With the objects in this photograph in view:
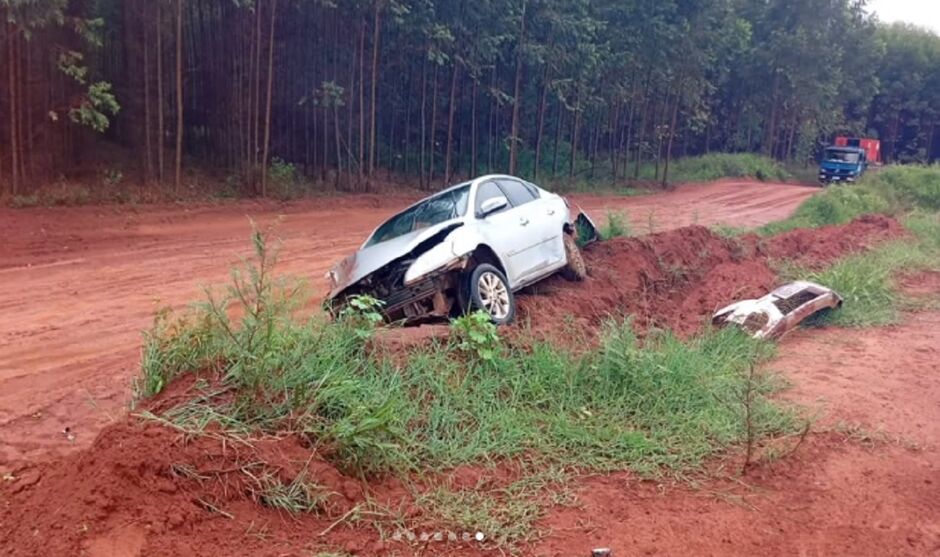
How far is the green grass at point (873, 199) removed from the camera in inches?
776

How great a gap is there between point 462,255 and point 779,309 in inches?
156

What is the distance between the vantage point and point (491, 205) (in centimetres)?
885

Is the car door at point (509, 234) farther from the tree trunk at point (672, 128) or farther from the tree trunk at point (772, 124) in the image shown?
the tree trunk at point (772, 124)

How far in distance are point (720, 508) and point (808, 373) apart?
11.0ft

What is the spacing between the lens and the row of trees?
59.7ft

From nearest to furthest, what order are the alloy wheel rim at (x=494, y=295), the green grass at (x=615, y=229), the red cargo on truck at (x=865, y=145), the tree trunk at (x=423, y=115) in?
1. the alloy wheel rim at (x=494, y=295)
2. the green grass at (x=615, y=229)
3. the tree trunk at (x=423, y=115)
4. the red cargo on truck at (x=865, y=145)

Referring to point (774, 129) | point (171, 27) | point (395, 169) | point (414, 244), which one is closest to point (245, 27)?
point (171, 27)

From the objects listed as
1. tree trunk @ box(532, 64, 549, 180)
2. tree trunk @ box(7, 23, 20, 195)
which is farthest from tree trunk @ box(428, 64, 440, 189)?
tree trunk @ box(7, 23, 20, 195)

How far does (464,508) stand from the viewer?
4.94m

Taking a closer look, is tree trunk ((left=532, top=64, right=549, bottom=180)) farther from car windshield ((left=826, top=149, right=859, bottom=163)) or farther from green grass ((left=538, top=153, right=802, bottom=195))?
car windshield ((left=826, top=149, right=859, bottom=163))

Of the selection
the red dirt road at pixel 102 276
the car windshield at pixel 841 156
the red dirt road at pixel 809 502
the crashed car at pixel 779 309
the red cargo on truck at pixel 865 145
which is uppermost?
the red cargo on truck at pixel 865 145

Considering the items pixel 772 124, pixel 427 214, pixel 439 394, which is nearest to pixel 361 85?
pixel 427 214

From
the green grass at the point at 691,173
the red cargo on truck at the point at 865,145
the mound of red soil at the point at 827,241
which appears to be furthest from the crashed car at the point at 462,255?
the red cargo on truck at the point at 865,145

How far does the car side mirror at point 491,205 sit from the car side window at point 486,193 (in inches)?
3.3
